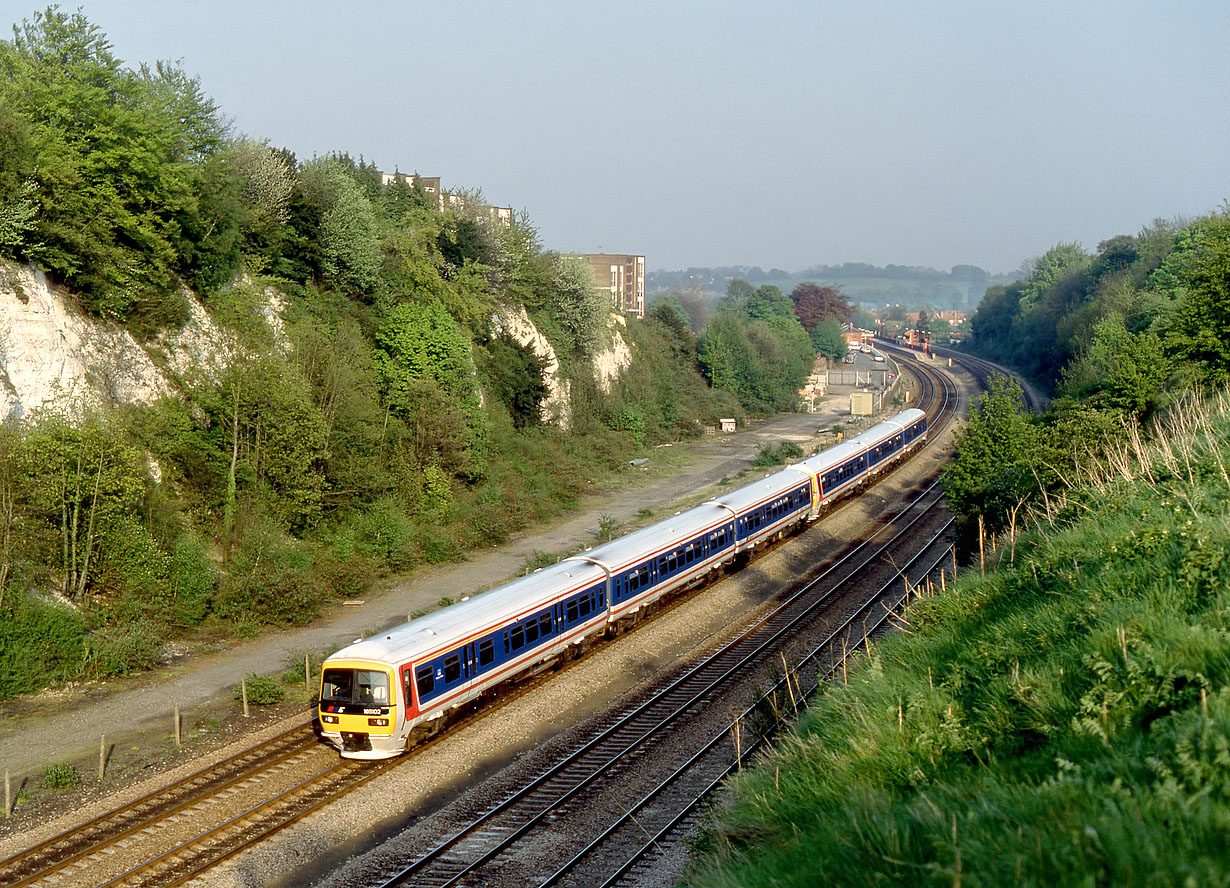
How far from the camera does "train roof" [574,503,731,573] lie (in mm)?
24312

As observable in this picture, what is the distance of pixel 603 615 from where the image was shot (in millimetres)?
23203

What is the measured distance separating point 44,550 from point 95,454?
95.3 inches

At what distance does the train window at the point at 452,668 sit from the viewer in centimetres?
1769

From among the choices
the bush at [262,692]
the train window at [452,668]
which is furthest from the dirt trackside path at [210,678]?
the train window at [452,668]

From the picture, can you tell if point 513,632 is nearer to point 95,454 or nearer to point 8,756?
point 8,756

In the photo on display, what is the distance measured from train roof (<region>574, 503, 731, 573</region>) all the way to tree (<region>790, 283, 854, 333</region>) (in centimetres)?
9570

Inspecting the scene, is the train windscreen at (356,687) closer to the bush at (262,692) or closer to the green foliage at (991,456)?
the bush at (262,692)

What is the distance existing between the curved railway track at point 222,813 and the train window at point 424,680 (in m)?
1.22

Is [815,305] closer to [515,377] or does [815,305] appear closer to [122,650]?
[515,377]

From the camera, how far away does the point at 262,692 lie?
20062 millimetres

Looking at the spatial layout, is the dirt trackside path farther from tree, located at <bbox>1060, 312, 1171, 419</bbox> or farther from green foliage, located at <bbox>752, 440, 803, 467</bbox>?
tree, located at <bbox>1060, 312, 1171, 419</bbox>

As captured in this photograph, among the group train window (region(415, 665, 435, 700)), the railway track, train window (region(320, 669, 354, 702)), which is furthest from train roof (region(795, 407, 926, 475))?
train window (region(320, 669, 354, 702))

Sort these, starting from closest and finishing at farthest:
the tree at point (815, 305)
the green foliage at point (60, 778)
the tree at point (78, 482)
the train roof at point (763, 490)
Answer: the green foliage at point (60, 778) < the tree at point (78, 482) < the train roof at point (763, 490) < the tree at point (815, 305)

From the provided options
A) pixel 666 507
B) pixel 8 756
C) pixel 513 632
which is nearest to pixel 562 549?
pixel 666 507
